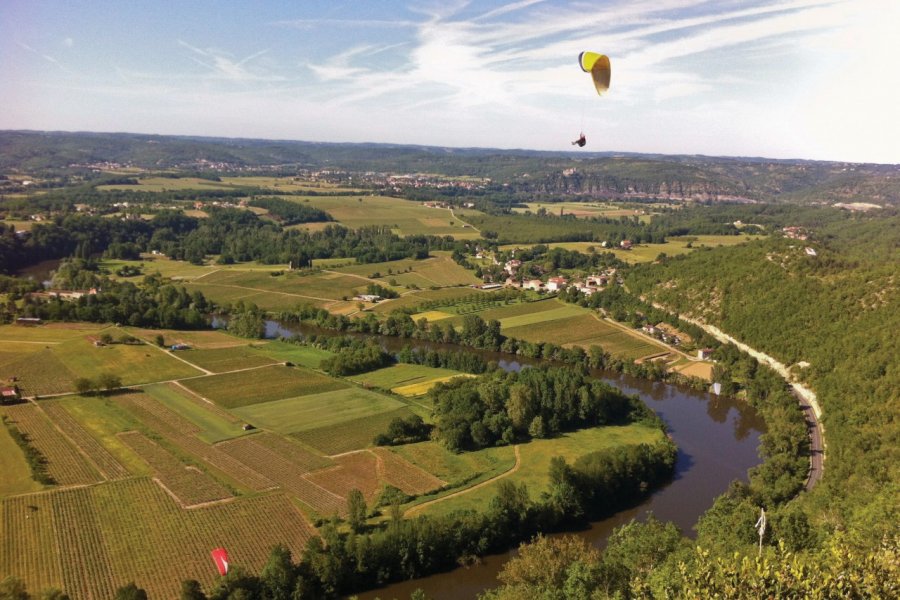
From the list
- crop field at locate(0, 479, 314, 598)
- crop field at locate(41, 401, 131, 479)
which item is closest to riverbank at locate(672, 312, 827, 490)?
crop field at locate(0, 479, 314, 598)

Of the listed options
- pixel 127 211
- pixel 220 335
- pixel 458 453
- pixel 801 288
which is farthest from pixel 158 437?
pixel 127 211

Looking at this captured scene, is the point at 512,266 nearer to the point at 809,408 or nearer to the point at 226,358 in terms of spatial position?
the point at 226,358

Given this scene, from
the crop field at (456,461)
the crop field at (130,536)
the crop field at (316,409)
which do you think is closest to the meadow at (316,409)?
the crop field at (316,409)

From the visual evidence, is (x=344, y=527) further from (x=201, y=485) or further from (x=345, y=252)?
(x=345, y=252)

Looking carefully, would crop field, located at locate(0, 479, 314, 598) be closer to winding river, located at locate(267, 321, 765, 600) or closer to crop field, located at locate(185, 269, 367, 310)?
winding river, located at locate(267, 321, 765, 600)

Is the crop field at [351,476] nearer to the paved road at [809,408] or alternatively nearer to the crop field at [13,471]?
the crop field at [13,471]
